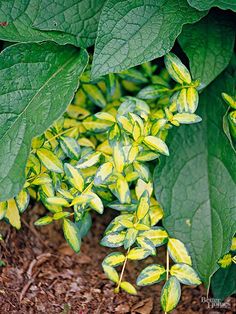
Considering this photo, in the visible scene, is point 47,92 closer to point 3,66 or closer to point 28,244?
point 3,66

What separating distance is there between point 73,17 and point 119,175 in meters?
0.43

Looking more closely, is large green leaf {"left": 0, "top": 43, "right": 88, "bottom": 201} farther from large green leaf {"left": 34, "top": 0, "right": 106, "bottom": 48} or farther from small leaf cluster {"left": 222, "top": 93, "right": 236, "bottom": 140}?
small leaf cluster {"left": 222, "top": 93, "right": 236, "bottom": 140}

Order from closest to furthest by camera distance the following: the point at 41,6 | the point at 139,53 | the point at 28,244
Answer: the point at 139,53 < the point at 41,6 < the point at 28,244

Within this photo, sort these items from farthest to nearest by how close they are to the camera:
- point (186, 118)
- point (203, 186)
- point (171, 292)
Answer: point (203, 186) → point (186, 118) → point (171, 292)

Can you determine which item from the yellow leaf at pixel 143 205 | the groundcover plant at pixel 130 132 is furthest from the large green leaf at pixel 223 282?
the yellow leaf at pixel 143 205

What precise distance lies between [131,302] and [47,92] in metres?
0.59

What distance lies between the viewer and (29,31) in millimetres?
1762

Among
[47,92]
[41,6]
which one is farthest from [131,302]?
[41,6]

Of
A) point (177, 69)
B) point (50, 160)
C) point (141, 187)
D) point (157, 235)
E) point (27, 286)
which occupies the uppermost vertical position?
point (177, 69)

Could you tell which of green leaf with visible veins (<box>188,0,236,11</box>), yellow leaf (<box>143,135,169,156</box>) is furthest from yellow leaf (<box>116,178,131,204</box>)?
green leaf with visible veins (<box>188,0,236,11</box>)

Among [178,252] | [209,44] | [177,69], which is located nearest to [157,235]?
[178,252]

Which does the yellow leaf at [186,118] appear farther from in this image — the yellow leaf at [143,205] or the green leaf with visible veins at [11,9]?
the green leaf with visible veins at [11,9]

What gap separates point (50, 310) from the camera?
1724 mm

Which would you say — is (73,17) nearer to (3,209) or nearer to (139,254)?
(3,209)
